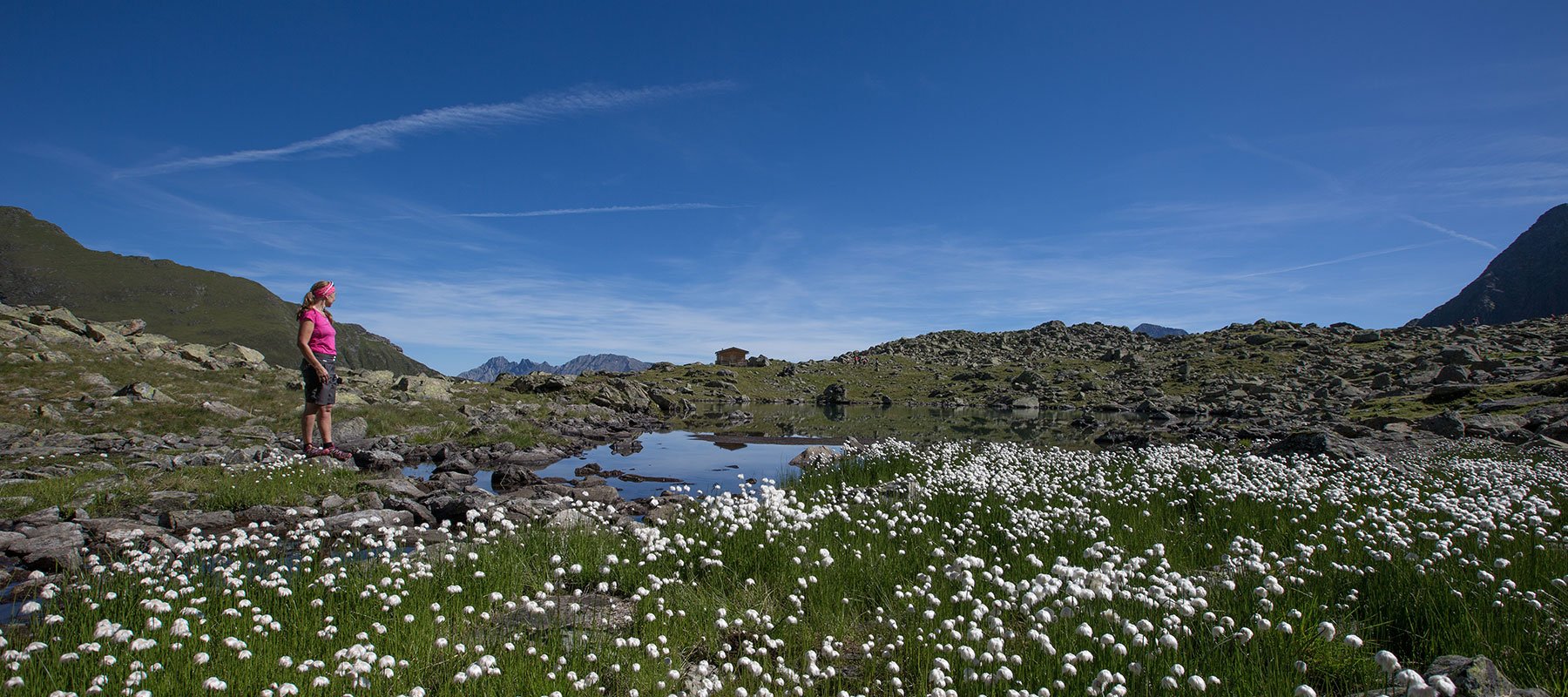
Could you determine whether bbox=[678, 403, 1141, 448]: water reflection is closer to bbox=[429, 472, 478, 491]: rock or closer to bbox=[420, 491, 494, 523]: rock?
bbox=[429, 472, 478, 491]: rock

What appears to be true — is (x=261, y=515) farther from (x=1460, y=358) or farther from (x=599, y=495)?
(x=1460, y=358)

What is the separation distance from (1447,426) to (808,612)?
3648 centimetres

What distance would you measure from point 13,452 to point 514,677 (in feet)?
58.5

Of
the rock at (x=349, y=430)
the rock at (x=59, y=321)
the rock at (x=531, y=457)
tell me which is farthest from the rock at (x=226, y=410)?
the rock at (x=59, y=321)

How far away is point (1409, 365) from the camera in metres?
74.0

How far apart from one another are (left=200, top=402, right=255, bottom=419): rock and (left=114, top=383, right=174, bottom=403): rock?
1228mm

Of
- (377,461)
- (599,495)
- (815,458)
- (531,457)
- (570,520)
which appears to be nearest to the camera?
(570,520)

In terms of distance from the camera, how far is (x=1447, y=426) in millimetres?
30328

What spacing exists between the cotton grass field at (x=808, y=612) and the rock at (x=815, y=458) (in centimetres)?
963

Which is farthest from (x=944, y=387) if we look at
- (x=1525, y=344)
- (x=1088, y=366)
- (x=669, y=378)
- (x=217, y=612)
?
(x=217, y=612)

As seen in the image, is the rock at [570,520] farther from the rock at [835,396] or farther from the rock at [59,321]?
the rock at [835,396]

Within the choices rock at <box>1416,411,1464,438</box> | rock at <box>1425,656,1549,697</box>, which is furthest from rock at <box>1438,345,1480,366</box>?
rock at <box>1425,656,1549,697</box>

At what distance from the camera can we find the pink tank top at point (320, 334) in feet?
50.5

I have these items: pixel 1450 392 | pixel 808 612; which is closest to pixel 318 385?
pixel 808 612
